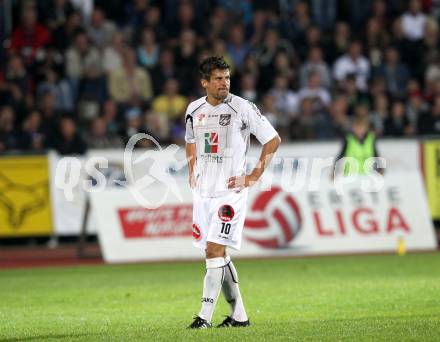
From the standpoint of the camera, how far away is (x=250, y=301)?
11.3 metres

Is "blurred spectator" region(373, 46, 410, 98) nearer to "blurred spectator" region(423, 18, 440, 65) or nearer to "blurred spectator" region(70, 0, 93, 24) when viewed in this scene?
"blurred spectator" region(423, 18, 440, 65)

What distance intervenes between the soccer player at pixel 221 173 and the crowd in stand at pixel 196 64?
33.0 ft

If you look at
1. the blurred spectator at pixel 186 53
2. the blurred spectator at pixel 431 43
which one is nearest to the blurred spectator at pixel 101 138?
the blurred spectator at pixel 186 53

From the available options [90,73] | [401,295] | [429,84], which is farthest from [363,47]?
[401,295]

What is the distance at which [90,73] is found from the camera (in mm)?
20625

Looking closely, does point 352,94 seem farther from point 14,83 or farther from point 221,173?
point 221,173

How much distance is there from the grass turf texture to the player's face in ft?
6.53

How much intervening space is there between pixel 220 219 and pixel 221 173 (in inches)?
15.9

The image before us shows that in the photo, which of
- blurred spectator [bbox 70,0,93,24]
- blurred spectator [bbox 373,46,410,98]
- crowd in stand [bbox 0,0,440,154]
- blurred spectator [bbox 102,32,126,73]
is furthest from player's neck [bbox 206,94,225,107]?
blurred spectator [bbox 70,0,93,24]

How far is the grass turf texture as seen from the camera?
8438mm

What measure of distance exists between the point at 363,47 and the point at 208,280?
13.7 metres

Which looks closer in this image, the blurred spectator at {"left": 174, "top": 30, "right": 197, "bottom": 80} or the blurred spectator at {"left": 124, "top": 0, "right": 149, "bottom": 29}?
the blurred spectator at {"left": 174, "top": 30, "right": 197, "bottom": 80}

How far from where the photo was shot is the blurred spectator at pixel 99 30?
2134 centimetres

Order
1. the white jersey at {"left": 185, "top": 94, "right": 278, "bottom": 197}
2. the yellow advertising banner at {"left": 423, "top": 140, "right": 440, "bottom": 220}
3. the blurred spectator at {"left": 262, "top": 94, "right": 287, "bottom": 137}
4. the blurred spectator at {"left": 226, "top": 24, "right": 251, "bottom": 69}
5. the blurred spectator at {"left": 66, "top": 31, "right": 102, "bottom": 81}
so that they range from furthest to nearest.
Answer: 1. the blurred spectator at {"left": 226, "top": 24, "right": 251, "bottom": 69}
2. the blurred spectator at {"left": 66, "top": 31, "right": 102, "bottom": 81}
3. the blurred spectator at {"left": 262, "top": 94, "right": 287, "bottom": 137}
4. the yellow advertising banner at {"left": 423, "top": 140, "right": 440, "bottom": 220}
5. the white jersey at {"left": 185, "top": 94, "right": 278, "bottom": 197}
